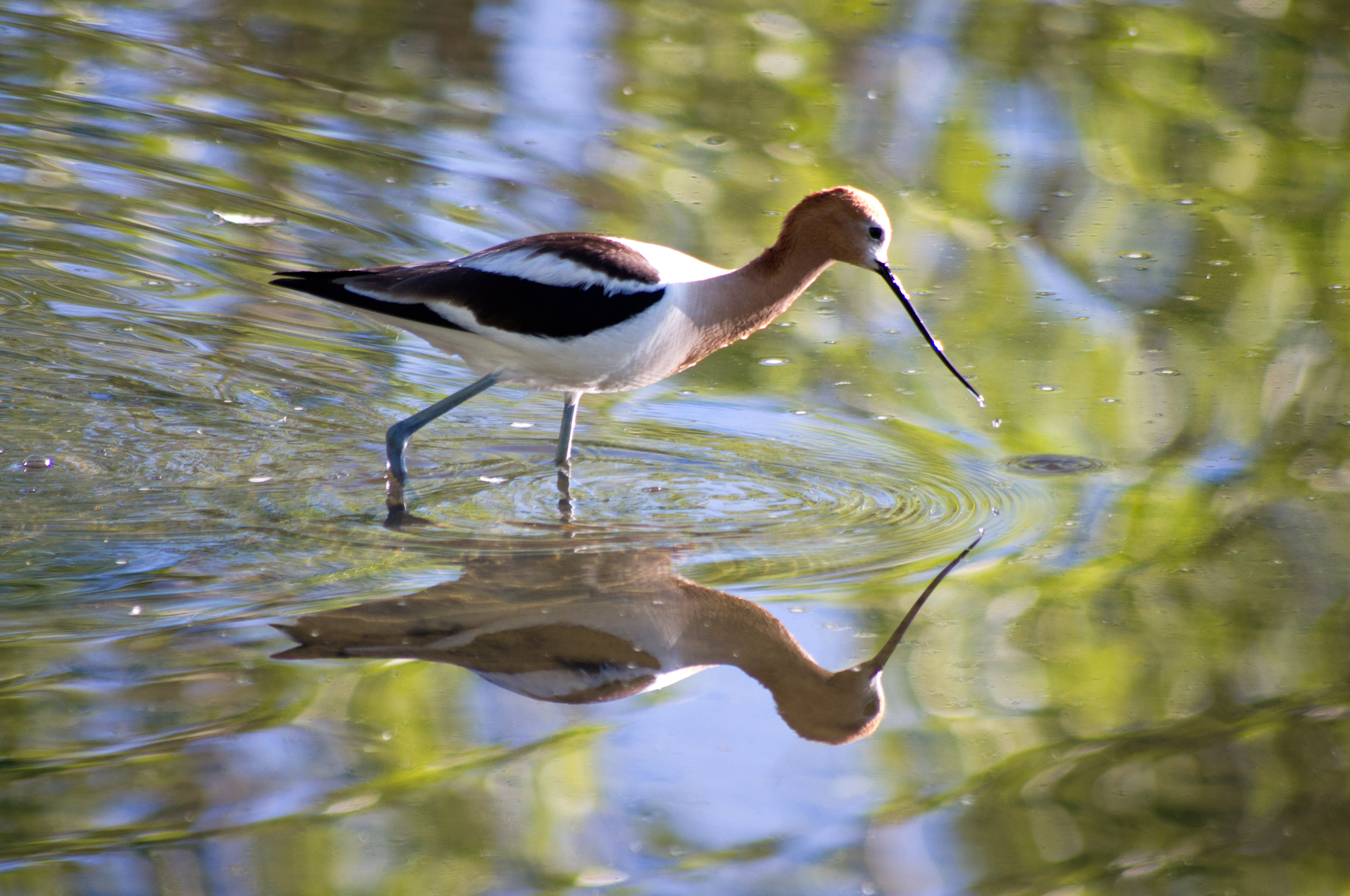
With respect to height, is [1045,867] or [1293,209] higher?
[1293,209]

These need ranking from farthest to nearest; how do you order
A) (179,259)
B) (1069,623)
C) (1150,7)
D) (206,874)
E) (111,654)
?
(1150,7)
(179,259)
(1069,623)
(111,654)
(206,874)

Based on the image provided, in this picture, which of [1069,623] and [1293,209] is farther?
[1293,209]

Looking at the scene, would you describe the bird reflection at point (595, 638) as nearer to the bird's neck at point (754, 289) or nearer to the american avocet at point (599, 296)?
the american avocet at point (599, 296)

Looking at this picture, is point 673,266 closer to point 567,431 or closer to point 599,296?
point 599,296

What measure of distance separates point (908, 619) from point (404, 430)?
176 centimetres

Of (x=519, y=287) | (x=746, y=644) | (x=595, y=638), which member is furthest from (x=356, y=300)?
(x=746, y=644)

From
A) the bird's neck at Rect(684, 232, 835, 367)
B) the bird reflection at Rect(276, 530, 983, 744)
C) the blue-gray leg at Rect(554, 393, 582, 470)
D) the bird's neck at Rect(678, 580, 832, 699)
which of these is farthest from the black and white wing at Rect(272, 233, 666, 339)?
the bird's neck at Rect(678, 580, 832, 699)

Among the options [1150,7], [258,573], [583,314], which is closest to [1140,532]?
[583,314]

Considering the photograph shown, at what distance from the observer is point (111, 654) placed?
12.5ft

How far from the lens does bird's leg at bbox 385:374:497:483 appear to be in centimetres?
504

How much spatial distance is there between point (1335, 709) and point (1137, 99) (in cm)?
590

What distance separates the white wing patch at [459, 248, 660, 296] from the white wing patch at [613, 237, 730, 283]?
85 mm

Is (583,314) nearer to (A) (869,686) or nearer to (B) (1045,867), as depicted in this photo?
(A) (869,686)

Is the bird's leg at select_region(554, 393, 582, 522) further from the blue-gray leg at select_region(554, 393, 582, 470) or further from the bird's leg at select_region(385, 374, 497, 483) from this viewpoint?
the bird's leg at select_region(385, 374, 497, 483)
